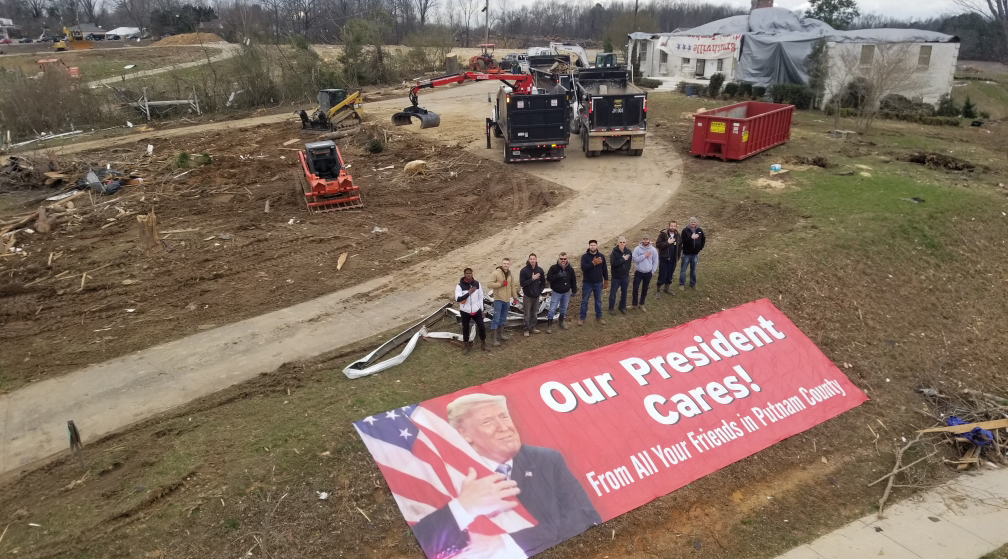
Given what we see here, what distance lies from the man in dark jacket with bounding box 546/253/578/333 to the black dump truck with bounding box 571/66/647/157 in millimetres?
12413

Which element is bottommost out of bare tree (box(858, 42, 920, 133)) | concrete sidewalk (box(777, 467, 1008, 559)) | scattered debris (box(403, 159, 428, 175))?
concrete sidewalk (box(777, 467, 1008, 559))

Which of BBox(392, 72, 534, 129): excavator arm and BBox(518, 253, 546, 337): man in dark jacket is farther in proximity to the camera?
BBox(392, 72, 534, 129): excavator arm

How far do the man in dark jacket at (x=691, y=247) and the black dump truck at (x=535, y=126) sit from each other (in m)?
9.75

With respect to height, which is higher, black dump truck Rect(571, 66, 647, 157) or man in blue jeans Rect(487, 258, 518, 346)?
black dump truck Rect(571, 66, 647, 157)

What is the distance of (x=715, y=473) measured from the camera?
9.03 metres

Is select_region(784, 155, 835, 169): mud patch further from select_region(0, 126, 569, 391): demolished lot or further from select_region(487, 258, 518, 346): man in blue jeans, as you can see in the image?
select_region(487, 258, 518, 346): man in blue jeans

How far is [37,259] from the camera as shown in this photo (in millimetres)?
14812

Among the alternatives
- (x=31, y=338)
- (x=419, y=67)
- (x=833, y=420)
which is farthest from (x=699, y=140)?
(x=419, y=67)

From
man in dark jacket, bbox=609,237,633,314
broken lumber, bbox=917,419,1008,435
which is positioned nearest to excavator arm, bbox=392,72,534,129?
man in dark jacket, bbox=609,237,633,314

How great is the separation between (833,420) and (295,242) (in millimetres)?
12571

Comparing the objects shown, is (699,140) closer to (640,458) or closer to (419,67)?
(640,458)

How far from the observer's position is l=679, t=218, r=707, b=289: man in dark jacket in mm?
12094

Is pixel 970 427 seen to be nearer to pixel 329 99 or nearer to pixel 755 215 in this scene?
pixel 755 215

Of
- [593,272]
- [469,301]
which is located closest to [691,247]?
[593,272]
